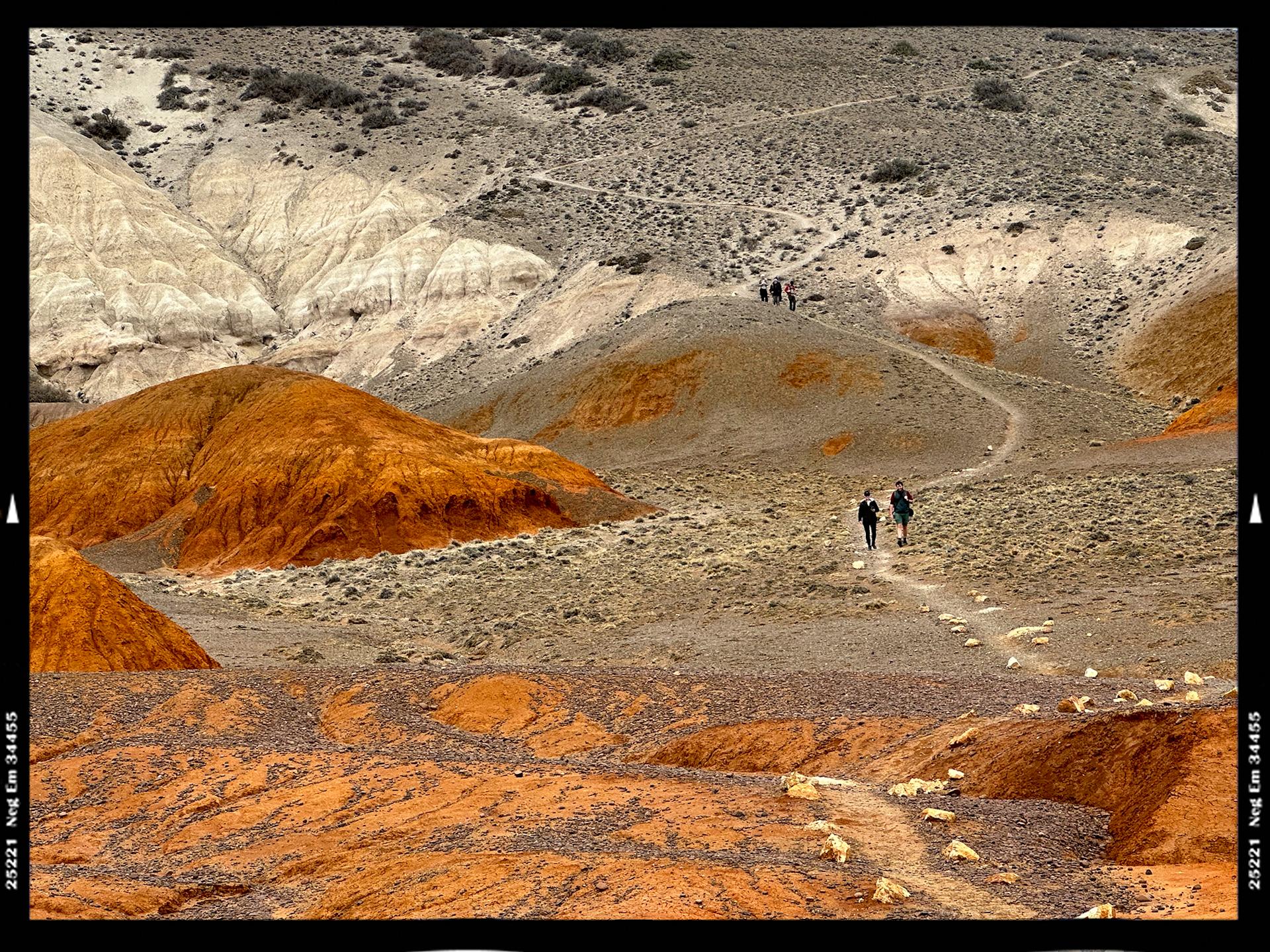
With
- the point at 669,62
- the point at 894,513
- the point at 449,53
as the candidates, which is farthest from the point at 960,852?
the point at 449,53

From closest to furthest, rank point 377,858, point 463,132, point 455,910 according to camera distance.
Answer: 1. point 455,910
2. point 377,858
3. point 463,132

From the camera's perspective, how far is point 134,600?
17578 millimetres

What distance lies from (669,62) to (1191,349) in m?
51.2

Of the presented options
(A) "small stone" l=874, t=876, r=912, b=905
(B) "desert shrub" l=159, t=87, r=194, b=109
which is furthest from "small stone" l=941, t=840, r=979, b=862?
(B) "desert shrub" l=159, t=87, r=194, b=109

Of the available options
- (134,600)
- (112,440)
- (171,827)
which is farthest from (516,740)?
(112,440)

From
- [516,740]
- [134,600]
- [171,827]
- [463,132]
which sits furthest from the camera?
[463,132]

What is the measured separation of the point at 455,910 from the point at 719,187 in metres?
65.3

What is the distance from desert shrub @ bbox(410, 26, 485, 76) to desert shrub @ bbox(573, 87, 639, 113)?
10.9 metres

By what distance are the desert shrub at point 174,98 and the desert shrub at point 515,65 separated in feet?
70.9

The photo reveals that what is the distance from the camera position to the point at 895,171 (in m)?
67.6

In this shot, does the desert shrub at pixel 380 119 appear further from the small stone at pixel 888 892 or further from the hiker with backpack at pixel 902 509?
the small stone at pixel 888 892

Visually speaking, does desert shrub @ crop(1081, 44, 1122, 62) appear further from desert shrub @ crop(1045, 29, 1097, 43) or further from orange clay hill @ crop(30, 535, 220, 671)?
orange clay hill @ crop(30, 535, 220, 671)

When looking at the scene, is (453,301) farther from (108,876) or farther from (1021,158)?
(108,876)
